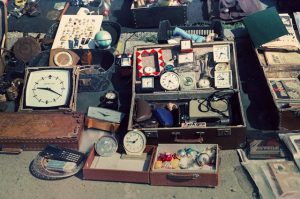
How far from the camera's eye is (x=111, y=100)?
995cm

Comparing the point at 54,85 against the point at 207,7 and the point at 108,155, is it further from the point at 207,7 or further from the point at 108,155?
the point at 207,7

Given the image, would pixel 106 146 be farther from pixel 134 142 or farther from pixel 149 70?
pixel 149 70

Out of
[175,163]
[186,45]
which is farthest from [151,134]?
[186,45]

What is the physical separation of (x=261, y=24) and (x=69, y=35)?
4.99 m

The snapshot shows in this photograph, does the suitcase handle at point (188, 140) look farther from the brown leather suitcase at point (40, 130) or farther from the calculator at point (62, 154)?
the brown leather suitcase at point (40, 130)

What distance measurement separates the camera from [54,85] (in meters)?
10.2

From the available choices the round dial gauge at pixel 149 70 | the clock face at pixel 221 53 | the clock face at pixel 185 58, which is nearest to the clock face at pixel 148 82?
the round dial gauge at pixel 149 70

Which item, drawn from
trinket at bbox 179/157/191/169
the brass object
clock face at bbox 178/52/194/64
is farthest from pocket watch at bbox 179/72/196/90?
the brass object

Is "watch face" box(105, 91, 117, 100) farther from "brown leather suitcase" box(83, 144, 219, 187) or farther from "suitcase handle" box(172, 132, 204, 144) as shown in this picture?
"suitcase handle" box(172, 132, 204, 144)

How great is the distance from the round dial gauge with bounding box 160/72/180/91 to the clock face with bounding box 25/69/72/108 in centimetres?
214

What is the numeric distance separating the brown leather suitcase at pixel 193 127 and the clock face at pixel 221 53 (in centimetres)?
8

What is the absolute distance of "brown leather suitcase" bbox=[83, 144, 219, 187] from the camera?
812 centimetres

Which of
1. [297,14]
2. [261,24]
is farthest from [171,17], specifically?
[297,14]

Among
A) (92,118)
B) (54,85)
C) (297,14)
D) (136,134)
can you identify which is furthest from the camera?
(297,14)
